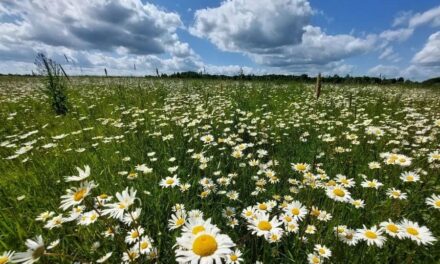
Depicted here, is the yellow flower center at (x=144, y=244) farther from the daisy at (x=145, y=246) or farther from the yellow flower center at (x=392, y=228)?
the yellow flower center at (x=392, y=228)

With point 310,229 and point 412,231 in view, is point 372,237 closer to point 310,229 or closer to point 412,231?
point 412,231

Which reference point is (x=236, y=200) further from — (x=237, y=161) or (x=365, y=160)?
(x=365, y=160)

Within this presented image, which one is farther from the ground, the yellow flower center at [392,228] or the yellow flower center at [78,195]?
the yellow flower center at [78,195]

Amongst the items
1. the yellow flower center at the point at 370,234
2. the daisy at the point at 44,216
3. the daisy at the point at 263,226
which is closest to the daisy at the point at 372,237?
the yellow flower center at the point at 370,234

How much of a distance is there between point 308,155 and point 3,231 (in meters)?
4.31

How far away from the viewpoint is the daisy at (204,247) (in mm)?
1107

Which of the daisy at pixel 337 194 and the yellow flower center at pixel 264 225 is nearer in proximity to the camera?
the yellow flower center at pixel 264 225

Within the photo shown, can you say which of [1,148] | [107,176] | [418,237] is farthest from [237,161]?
[1,148]

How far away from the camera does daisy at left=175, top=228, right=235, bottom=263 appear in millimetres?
1107

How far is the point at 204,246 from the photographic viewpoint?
114cm

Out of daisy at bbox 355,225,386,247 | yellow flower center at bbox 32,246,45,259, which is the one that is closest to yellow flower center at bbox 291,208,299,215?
daisy at bbox 355,225,386,247

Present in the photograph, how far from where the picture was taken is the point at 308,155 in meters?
4.47

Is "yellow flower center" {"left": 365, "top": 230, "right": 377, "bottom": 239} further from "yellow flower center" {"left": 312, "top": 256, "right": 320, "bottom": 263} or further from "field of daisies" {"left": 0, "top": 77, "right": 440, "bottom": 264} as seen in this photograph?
"yellow flower center" {"left": 312, "top": 256, "right": 320, "bottom": 263}

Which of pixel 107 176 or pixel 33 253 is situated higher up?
pixel 33 253
